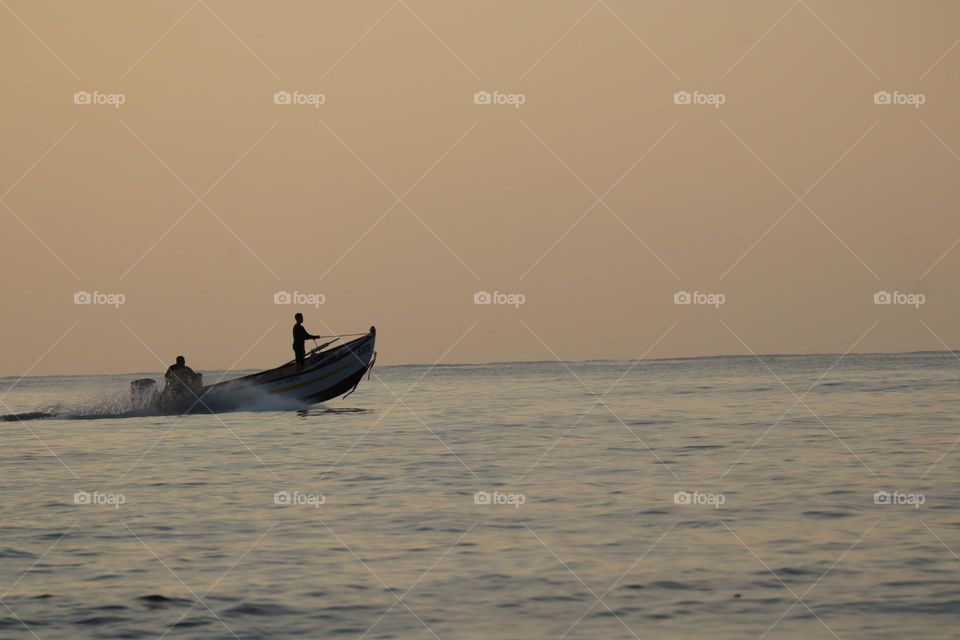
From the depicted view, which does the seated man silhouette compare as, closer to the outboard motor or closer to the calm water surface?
the outboard motor

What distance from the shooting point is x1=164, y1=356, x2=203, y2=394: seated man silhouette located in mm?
33969

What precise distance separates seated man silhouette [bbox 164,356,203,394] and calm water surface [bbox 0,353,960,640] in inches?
296

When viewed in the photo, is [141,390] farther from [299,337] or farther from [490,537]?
[490,537]

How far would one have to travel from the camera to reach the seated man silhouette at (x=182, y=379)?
34.0m

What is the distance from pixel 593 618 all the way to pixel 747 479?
28.7 feet

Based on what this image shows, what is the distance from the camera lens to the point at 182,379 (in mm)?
34594

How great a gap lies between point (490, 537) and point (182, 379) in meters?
22.9

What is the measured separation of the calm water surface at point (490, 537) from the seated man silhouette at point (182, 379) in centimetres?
751

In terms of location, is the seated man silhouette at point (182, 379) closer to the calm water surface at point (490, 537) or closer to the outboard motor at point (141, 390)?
the outboard motor at point (141, 390)

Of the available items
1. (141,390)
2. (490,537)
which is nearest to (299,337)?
(141,390)

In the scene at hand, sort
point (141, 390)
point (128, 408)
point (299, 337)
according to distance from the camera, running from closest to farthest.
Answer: point (299, 337), point (141, 390), point (128, 408)

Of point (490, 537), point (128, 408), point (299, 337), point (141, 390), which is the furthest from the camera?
point (128, 408)

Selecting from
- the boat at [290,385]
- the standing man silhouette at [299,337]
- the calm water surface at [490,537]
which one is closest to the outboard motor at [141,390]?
the boat at [290,385]

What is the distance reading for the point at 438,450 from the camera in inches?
945
